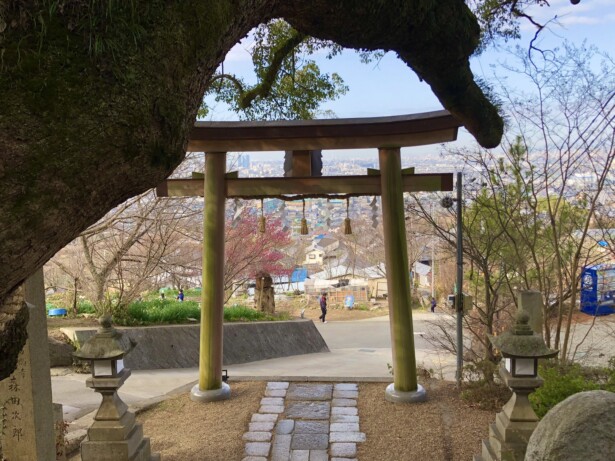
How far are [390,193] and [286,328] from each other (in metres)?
6.66

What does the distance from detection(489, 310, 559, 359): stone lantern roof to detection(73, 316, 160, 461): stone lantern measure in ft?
10.9

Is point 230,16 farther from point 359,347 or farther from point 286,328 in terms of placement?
point 359,347

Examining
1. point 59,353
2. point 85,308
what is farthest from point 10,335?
point 85,308

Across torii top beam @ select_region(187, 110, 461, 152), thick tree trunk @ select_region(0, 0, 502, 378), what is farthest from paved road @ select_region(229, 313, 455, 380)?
thick tree trunk @ select_region(0, 0, 502, 378)

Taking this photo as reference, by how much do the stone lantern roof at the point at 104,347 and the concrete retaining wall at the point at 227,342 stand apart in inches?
168

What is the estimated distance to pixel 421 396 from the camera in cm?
616

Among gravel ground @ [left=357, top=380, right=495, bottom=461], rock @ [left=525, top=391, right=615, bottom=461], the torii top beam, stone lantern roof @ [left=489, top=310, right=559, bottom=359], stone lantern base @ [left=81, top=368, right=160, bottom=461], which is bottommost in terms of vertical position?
gravel ground @ [left=357, top=380, right=495, bottom=461]

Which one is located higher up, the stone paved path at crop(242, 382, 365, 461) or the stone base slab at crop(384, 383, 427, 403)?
the stone base slab at crop(384, 383, 427, 403)

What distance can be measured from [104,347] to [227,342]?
6671 millimetres

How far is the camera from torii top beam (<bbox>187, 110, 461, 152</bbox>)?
5.85m

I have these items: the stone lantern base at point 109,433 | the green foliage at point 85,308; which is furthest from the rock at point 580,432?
the green foliage at point 85,308

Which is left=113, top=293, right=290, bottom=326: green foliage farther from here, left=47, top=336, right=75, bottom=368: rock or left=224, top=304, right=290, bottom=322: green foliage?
Result: left=47, top=336, right=75, bottom=368: rock

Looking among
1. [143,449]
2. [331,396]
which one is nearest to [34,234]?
[143,449]

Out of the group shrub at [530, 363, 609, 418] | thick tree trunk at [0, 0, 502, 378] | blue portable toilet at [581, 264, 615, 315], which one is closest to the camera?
thick tree trunk at [0, 0, 502, 378]
